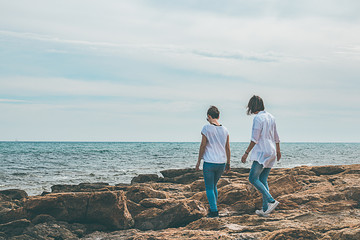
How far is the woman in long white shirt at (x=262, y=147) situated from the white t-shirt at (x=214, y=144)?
0.48 meters

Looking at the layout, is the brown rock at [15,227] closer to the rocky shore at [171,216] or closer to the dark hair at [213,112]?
the rocky shore at [171,216]

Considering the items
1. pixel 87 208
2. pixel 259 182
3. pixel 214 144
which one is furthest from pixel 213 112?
pixel 87 208

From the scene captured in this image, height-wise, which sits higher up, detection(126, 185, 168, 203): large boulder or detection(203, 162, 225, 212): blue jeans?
detection(203, 162, 225, 212): blue jeans

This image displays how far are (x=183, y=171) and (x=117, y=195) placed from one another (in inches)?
330

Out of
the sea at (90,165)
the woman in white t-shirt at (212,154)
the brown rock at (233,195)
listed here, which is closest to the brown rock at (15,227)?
the woman in white t-shirt at (212,154)

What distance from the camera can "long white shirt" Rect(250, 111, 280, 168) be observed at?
251 inches

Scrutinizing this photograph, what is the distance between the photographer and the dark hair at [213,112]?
263 inches

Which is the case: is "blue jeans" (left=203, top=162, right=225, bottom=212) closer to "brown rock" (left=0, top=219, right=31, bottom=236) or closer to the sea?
"brown rock" (left=0, top=219, right=31, bottom=236)

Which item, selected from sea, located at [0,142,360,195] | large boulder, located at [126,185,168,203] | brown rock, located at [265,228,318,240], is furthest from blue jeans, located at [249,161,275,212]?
sea, located at [0,142,360,195]

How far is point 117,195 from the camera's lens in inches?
261

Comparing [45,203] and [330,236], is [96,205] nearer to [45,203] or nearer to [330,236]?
[45,203]

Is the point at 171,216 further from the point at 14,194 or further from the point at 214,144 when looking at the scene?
the point at 14,194

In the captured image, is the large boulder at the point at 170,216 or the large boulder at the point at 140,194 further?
the large boulder at the point at 140,194

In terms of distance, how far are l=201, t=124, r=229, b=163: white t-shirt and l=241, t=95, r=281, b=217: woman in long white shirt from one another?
48 cm
